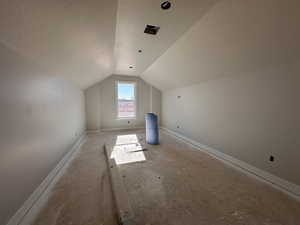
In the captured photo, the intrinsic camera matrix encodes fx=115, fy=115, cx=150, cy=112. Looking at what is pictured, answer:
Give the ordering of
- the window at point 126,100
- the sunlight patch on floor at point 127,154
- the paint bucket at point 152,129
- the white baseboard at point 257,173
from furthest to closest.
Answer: the window at point 126,100 → the paint bucket at point 152,129 → the sunlight patch on floor at point 127,154 → the white baseboard at point 257,173

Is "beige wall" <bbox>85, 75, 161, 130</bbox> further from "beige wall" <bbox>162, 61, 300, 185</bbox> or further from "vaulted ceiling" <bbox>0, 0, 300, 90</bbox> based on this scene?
"vaulted ceiling" <bbox>0, 0, 300, 90</bbox>

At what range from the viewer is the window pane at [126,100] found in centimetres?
536

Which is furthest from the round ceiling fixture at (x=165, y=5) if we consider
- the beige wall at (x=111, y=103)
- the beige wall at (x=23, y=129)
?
the beige wall at (x=111, y=103)

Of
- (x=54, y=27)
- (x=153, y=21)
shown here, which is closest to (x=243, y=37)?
(x=153, y=21)

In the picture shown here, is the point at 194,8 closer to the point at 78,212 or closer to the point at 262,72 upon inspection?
the point at 262,72

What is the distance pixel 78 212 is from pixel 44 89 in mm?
1707

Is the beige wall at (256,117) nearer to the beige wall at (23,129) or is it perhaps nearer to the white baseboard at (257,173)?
the white baseboard at (257,173)

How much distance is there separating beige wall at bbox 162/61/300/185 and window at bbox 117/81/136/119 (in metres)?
3.18

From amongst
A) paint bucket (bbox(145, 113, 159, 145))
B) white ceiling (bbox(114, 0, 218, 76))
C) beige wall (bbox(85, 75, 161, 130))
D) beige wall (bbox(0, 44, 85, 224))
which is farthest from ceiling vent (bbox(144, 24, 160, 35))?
beige wall (bbox(85, 75, 161, 130))

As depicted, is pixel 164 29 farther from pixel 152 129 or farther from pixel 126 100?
pixel 126 100

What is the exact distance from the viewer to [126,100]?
5.47 meters

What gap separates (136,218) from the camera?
4.07 ft

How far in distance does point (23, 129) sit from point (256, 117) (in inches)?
133

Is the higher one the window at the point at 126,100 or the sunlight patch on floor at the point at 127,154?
the window at the point at 126,100
